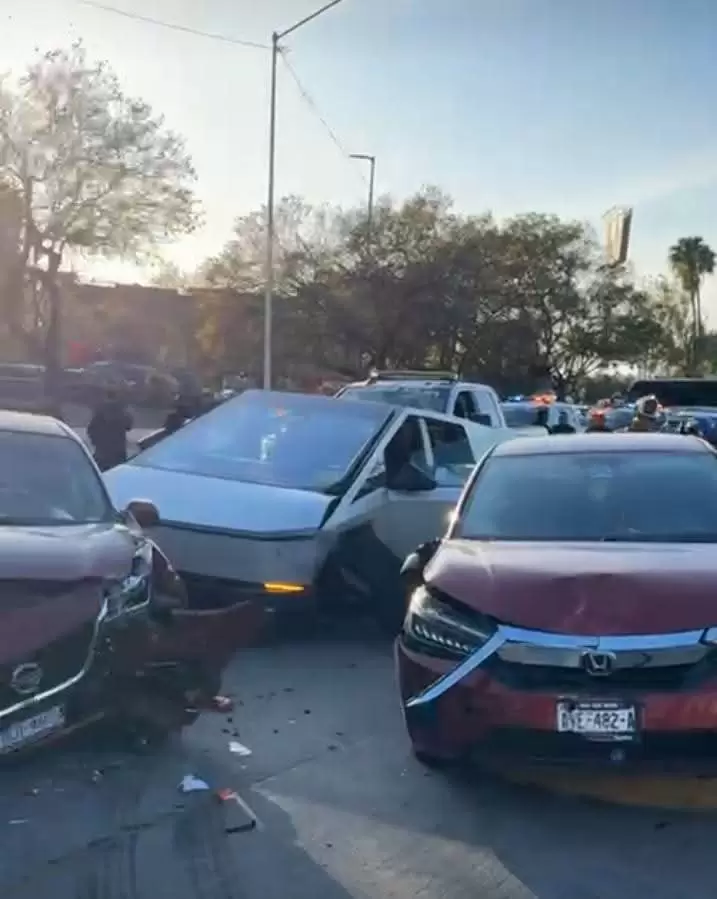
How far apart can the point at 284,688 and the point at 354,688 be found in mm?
424

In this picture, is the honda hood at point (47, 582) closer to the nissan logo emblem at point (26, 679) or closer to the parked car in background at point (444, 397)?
the nissan logo emblem at point (26, 679)

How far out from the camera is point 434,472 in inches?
420

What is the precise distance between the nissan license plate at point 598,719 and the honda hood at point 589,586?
29 centimetres

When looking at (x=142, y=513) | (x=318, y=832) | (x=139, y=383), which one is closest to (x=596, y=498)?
(x=142, y=513)

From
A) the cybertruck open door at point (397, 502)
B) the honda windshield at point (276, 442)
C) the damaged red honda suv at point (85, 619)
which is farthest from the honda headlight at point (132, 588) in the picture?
the honda windshield at point (276, 442)

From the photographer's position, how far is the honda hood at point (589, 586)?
5.36m

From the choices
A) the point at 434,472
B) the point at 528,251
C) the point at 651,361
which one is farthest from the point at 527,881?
the point at 651,361

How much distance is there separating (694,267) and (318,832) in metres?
82.8

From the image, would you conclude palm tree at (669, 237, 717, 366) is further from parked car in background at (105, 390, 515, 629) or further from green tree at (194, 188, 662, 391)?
parked car in background at (105, 390, 515, 629)

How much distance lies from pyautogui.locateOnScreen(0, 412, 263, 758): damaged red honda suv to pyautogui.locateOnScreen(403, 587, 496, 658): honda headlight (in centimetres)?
107

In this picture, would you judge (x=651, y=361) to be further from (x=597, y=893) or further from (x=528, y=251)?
(x=597, y=893)

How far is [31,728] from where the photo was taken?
5254mm

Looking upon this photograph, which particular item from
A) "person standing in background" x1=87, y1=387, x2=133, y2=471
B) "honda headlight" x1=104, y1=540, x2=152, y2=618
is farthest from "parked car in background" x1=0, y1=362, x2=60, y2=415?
"honda headlight" x1=104, y1=540, x2=152, y2=618

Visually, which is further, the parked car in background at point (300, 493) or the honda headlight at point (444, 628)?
the parked car in background at point (300, 493)
